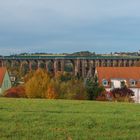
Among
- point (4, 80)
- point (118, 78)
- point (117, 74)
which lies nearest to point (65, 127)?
point (118, 78)

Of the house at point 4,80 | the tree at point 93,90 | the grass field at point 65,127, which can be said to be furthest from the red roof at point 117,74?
the grass field at point 65,127

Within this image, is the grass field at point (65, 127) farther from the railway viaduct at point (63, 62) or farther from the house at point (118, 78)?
the railway viaduct at point (63, 62)

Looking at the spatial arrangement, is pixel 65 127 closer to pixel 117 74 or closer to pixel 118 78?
pixel 118 78

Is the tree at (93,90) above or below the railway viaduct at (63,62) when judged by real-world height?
below

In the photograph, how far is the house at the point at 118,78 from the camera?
65438 mm

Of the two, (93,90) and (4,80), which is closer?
(93,90)

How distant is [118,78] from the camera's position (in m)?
66.9

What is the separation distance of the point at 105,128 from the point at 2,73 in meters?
59.5

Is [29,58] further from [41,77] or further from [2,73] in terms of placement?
[41,77]

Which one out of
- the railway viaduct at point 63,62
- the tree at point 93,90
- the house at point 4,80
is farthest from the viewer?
the railway viaduct at point 63,62

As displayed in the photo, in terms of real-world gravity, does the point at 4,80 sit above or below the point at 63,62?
below

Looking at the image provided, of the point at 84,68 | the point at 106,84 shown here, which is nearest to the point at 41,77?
the point at 106,84

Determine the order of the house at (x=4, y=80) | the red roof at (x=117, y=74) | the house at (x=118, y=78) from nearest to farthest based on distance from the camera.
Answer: the house at (x=118, y=78)
the red roof at (x=117, y=74)
the house at (x=4, y=80)

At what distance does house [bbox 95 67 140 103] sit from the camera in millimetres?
65438
